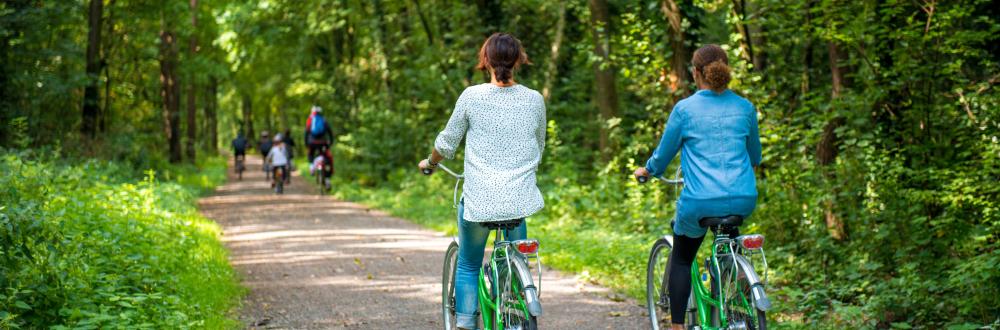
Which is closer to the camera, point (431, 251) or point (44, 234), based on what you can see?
point (44, 234)

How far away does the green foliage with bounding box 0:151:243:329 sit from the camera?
575 cm

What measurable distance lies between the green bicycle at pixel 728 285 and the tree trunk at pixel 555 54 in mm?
13459

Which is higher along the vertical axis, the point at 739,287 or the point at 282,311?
the point at 739,287

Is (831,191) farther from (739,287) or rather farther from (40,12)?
(40,12)

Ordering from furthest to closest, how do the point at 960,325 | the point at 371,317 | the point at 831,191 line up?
the point at 831,191 < the point at 371,317 < the point at 960,325

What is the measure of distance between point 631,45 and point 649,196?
2.02m

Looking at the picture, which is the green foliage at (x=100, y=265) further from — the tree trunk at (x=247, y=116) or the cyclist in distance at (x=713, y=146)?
the tree trunk at (x=247, y=116)

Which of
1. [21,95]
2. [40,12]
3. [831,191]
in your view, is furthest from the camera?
[21,95]

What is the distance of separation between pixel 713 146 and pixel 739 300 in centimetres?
74

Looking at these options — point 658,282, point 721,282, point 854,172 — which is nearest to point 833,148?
point 854,172

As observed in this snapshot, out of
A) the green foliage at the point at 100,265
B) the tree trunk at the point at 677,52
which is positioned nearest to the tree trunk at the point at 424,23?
the green foliage at the point at 100,265

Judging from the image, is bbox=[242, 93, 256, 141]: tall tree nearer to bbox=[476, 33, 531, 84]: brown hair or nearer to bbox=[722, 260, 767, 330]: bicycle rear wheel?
bbox=[476, 33, 531, 84]: brown hair

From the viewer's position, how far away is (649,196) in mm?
12617

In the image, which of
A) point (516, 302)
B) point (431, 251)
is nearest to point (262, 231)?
point (431, 251)
